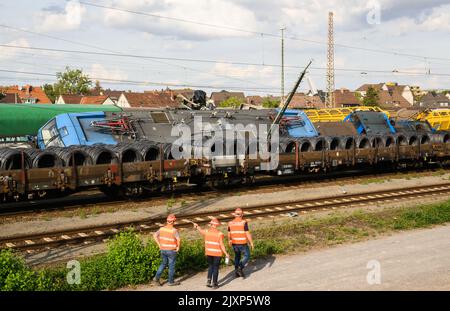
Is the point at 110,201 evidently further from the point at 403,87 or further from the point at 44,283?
the point at 403,87

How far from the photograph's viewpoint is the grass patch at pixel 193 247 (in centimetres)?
906

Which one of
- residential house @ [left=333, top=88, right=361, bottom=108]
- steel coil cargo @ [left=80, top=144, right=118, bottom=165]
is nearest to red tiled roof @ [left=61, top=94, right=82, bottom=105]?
residential house @ [left=333, top=88, right=361, bottom=108]

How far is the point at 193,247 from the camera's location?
37.7ft

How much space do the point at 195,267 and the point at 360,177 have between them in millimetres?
17267

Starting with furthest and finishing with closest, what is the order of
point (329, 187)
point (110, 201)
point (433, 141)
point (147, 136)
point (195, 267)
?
point (433, 141) → point (329, 187) → point (147, 136) → point (110, 201) → point (195, 267)

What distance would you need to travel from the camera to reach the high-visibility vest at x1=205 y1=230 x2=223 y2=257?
9492 mm

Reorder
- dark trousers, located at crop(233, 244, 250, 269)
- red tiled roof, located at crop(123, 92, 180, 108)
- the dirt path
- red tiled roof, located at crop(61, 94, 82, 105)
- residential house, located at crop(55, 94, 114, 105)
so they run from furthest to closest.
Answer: red tiled roof, located at crop(61, 94, 82, 105), red tiled roof, located at crop(123, 92, 180, 108), residential house, located at crop(55, 94, 114, 105), dark trousers, located at crop(233, 244, 250, 269), the dirt path

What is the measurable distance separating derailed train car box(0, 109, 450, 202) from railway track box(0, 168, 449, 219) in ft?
1.52

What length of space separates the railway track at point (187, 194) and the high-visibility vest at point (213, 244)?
906 cm

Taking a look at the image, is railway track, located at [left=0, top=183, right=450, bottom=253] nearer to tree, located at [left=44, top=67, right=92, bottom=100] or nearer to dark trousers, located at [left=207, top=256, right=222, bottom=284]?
dark trousers, located at [left=207, top=256, right=222, bottom=284]

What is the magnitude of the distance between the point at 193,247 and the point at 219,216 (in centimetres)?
478

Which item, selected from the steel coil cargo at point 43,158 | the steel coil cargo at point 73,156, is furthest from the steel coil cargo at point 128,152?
the steel coil cargo at point 43,158

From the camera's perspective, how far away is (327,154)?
77.9 feet
